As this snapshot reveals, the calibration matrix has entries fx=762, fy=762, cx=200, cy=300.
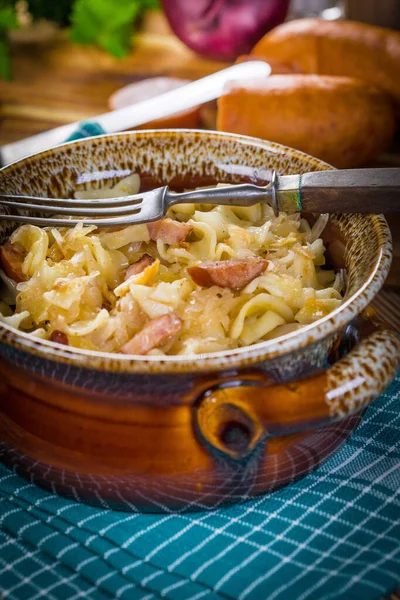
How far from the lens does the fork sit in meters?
1.64

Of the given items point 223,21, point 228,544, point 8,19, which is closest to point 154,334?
point 228,544

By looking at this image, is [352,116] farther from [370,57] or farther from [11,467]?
[11,467]

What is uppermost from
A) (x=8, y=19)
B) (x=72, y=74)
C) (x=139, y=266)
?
(x=8, y=19)

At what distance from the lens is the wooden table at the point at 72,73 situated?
3174 millimetres

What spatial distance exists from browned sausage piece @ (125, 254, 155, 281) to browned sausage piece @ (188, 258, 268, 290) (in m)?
0.13

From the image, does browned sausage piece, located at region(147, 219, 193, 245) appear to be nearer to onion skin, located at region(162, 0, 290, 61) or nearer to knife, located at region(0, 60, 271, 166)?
knife, located at region(0, 60, 271, 166)

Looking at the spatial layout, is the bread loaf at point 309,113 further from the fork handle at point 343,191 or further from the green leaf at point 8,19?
the green leaf at point 8,19

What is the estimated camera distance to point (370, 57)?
8.95ft

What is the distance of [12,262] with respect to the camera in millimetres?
1748

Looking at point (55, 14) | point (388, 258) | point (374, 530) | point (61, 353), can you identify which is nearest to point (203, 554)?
point (374, 530)

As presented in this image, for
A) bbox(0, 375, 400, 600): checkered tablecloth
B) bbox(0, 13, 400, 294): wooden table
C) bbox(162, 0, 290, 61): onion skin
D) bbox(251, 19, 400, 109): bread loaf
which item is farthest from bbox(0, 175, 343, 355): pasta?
bbox(162, 0, 290, 61): onion skin

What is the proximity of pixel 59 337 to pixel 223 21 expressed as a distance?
2.24m

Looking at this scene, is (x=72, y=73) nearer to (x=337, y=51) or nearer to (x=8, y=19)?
(x=8, y=19)

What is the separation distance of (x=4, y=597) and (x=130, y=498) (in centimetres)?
29
